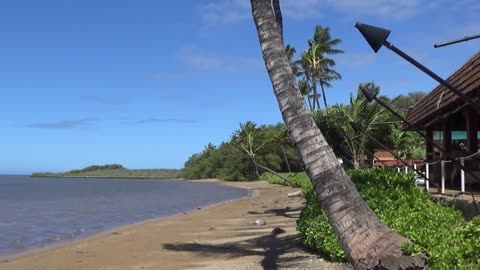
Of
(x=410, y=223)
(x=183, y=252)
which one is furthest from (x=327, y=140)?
(x=410, y=223)

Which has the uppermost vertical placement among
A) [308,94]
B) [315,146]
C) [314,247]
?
[308,94]

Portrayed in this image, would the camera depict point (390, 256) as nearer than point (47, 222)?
Yes

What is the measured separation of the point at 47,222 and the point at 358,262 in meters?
23.5

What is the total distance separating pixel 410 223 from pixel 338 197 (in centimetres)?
302

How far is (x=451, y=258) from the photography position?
5512mm

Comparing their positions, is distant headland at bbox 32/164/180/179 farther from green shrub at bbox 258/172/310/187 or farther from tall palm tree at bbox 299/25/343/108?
tall palm tree at bbox 299/25/343/108

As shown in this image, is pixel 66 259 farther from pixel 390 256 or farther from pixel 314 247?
pixel 390 256

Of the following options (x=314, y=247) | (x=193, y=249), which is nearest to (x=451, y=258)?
(x=314, y=247)

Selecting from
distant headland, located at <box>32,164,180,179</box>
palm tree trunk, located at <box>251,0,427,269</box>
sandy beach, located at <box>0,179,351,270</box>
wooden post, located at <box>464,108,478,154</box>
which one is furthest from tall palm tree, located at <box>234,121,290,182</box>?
distant headland, located at <box>32,164,180,179</box>

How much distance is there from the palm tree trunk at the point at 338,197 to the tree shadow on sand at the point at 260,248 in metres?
4.20

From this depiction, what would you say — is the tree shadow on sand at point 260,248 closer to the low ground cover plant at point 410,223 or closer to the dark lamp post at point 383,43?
the low ground cover plant at point 410,223

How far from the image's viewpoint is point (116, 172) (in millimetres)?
176250

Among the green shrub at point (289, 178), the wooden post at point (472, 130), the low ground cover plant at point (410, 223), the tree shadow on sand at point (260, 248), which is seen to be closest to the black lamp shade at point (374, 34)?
the low ground cover plant at point (410, 223)

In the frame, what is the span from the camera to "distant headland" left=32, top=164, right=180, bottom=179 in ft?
524
